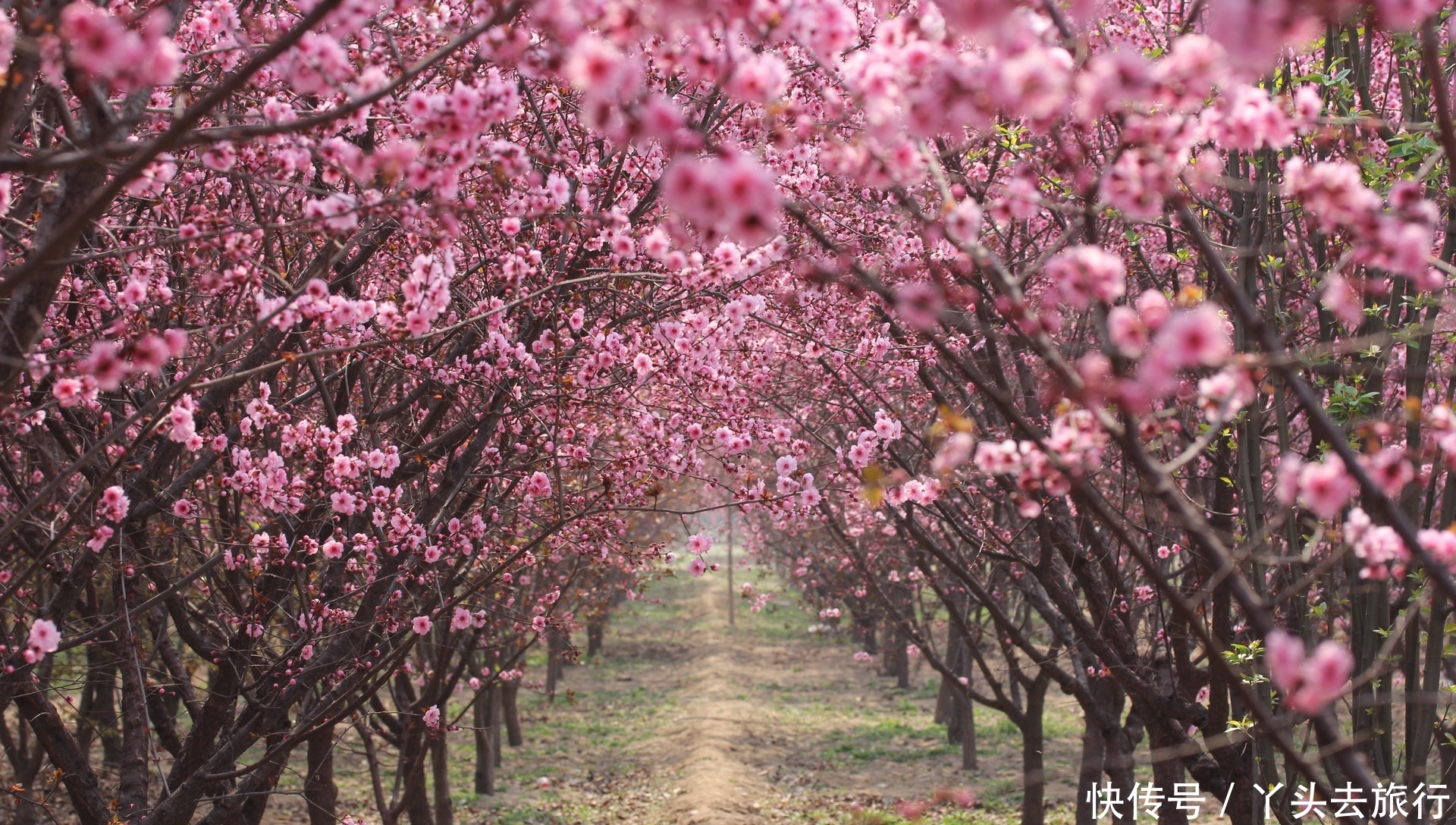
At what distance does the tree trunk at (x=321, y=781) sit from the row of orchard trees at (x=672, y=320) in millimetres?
78

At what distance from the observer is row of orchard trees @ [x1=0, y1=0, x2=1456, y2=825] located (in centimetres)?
217

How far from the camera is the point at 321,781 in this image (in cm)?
764

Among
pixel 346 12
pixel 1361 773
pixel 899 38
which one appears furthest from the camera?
pixel 346 12

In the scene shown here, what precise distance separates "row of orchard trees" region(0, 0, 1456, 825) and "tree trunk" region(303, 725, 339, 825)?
8cm

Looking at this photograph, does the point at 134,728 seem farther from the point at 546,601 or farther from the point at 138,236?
the point at 546,601

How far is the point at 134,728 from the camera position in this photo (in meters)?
5.54

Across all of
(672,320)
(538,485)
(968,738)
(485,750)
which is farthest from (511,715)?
(672,320)

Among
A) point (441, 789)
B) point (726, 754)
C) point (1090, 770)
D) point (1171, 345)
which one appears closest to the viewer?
point (1171, 345)

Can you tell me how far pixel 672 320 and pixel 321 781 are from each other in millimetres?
4302

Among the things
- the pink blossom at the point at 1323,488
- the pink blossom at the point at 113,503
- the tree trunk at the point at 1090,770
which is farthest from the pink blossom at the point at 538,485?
the tree trunk at the point at 1090,770

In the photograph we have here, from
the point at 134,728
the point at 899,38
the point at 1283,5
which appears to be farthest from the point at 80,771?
the point at 1283,5

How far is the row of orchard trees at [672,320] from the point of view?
7.13ft

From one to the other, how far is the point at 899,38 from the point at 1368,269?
4.48 metres

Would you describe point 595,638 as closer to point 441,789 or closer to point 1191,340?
point 441,789
